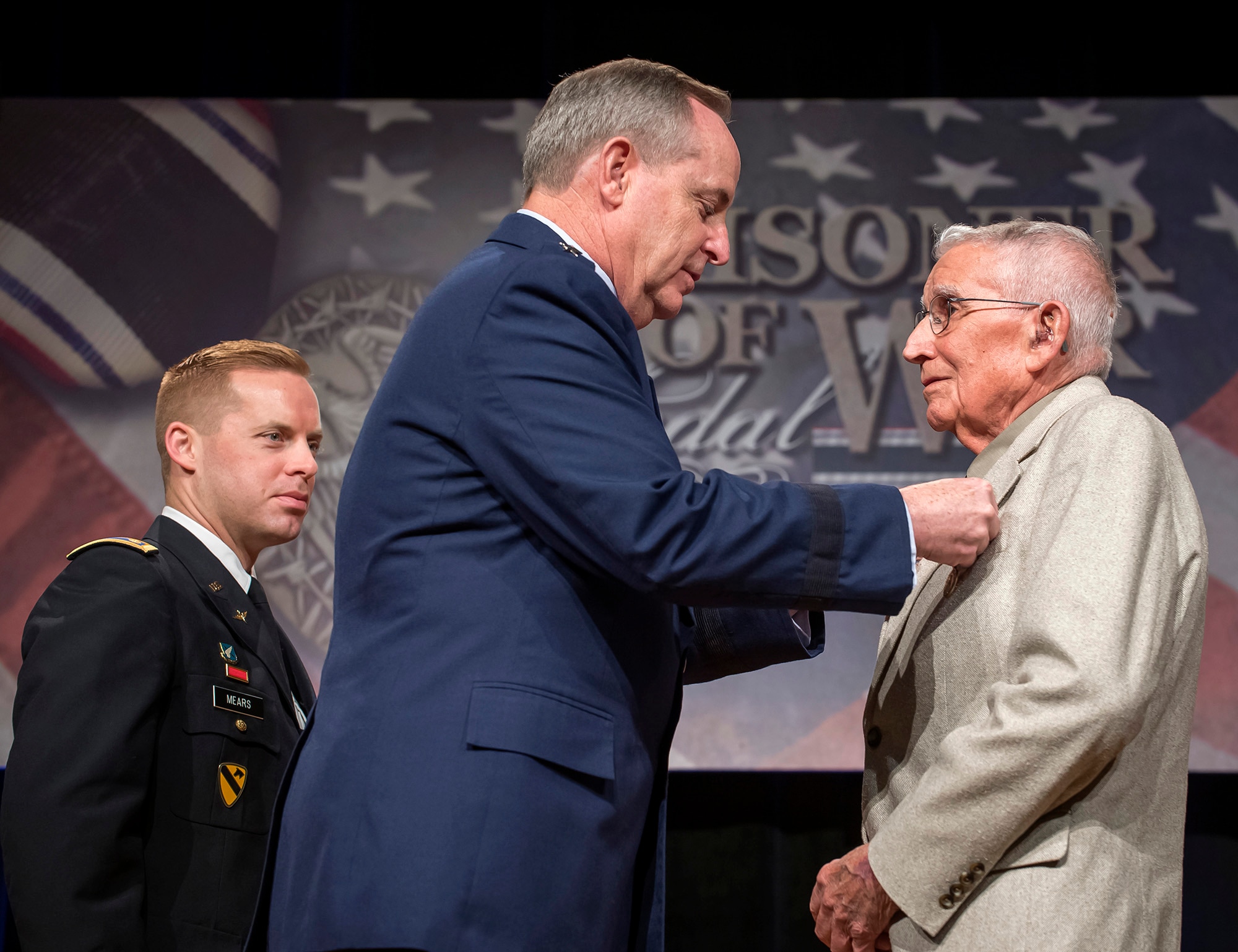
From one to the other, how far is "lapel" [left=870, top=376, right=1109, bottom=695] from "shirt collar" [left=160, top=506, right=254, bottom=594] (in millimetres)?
1083

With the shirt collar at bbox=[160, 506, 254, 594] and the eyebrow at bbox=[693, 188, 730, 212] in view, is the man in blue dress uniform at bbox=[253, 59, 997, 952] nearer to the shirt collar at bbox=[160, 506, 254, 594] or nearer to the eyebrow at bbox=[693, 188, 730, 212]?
the eyebrow at bbox=[693, 188, 730, 212]

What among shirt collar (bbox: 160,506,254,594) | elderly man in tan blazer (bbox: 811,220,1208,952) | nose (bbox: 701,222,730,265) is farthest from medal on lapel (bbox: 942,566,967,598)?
shirt collar (bbox: 160,506,254,594)

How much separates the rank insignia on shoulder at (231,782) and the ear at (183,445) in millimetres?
556

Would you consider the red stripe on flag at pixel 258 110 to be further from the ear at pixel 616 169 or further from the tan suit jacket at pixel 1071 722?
the tan suit jacket at pixel 1071 722

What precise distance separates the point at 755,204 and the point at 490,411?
257 cm

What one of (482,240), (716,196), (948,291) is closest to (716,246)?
(716,196)

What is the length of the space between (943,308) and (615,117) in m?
0.60

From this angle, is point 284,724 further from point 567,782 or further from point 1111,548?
point 1111,548

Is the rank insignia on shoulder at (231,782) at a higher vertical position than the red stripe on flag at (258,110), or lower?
lower

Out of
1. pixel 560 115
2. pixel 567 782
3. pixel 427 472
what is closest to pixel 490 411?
pixel 427 472

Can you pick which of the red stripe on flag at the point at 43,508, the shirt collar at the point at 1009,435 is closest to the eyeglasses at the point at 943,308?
the shirt collar at the point at 1009,435

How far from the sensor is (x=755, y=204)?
138 inches

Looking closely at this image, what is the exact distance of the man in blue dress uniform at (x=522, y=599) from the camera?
106 centimetres

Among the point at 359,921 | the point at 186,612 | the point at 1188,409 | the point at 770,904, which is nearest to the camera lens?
the point at 359,921
